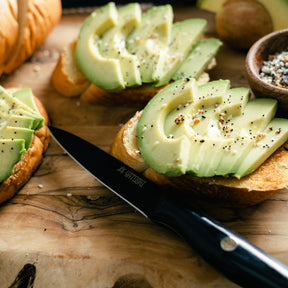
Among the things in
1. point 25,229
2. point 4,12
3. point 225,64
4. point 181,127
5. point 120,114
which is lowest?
point 25,229

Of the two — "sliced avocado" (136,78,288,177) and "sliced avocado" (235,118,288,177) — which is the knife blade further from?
"sliced avocado" (235,118,288,177)

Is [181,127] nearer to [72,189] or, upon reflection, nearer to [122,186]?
[122,186]

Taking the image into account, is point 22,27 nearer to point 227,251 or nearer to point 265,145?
point 265,145

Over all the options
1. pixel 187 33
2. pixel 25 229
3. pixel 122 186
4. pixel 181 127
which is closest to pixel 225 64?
pixel 187 33

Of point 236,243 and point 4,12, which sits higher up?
point 4,12

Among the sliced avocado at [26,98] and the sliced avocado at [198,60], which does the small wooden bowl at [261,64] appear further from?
the sliced avocado at [26,98]

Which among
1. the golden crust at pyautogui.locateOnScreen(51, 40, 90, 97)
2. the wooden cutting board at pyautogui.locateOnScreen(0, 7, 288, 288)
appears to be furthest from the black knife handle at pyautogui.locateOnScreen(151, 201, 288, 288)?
the golden crust at pyautogui.locateOnScreen(51, 40, 90, 97)

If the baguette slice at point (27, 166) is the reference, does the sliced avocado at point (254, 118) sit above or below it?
above

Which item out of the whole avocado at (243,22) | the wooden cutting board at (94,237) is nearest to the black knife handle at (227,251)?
the wooden cutting board at (94,237)
